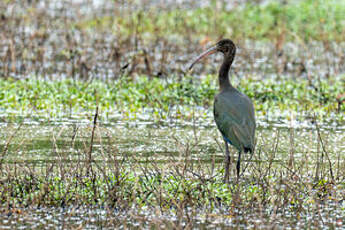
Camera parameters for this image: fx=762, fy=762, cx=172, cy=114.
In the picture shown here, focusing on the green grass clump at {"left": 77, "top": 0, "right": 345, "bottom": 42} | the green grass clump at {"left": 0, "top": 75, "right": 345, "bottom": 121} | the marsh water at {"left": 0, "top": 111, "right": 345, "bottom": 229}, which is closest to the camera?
the marsh water at {"left": 0, "top": 111, "right": 345, "bottom": 229}

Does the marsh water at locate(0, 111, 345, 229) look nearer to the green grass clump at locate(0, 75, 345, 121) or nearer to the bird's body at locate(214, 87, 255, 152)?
the bird's body at locate(214, 87, 255, 152)

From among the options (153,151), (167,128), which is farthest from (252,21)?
(153,151)

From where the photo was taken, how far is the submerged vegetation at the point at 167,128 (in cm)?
646

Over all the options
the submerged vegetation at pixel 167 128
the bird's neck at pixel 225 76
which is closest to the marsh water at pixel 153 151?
the submerged vegetation at pixel 167 128

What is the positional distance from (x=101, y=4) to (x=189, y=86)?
10.9 m

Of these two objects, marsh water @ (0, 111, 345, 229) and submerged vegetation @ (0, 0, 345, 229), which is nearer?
marsh water @ (0, 111, 345, 229)

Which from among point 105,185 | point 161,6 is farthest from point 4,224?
point 161,6

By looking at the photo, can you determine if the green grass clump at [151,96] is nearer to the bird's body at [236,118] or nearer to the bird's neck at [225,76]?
the bird's neck at [225,76]

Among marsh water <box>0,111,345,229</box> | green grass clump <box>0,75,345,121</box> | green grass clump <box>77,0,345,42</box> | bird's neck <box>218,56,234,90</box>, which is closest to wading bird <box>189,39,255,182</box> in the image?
bird's neck <box>218,56,234,90</box>

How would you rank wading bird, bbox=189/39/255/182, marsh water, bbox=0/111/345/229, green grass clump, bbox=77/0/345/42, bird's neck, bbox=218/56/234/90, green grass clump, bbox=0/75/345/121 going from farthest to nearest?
green grass clump, bbox=77/0/345/42 < green grass clump, bbox=0/75/345/121 < bird's neck, bbox=218/56/234/90 < wading bird, bbox=189/39/255/182 < marsh water, bbox=0/111/345/229

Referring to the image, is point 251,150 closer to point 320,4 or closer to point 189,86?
point 189,86

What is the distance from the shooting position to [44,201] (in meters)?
6.48

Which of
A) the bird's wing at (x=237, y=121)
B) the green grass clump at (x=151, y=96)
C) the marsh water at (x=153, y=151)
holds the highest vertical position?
the bird's wing at (x=237, y=121)

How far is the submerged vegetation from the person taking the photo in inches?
255
